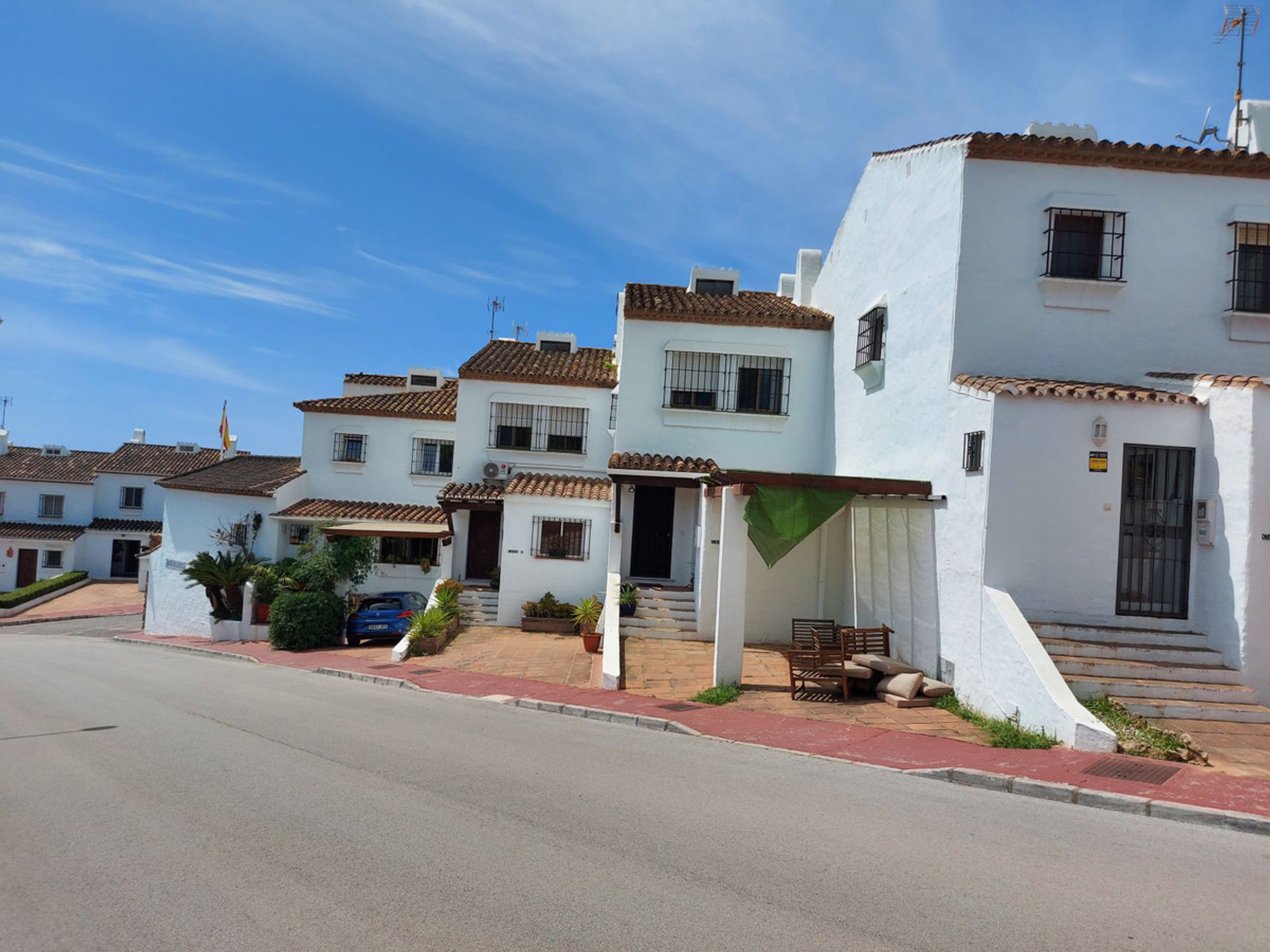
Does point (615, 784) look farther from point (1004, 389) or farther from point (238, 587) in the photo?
point (238, 587)

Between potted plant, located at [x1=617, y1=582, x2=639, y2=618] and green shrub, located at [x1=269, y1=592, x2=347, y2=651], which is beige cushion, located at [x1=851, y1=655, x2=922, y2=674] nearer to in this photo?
potted plant, located at [x1=617, y1=582, x2=639, y2=618]

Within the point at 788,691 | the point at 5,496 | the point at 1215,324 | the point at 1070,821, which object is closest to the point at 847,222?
the point at 1215,324

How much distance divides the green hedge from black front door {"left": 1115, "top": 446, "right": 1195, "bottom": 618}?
44.7m

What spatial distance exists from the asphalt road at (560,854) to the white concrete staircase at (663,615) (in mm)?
8066

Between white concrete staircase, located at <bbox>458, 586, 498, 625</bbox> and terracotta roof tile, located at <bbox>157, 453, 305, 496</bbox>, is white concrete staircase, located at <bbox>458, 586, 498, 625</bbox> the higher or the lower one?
the lower one

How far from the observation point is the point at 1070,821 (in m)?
7.31

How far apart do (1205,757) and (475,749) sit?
765cm

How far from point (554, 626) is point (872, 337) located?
10186mm

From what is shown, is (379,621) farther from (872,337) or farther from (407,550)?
(872,337)

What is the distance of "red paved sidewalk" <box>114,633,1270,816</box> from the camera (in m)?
7.98

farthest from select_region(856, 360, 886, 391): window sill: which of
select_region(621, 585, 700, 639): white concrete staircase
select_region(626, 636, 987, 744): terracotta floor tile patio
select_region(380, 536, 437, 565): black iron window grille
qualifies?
select_region(380, 536, 437, 565): black iron window grille

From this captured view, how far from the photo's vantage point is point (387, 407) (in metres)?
29.5

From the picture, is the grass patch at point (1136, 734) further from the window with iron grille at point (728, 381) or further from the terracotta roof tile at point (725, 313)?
the terracotta roof tile at point (725, 313)

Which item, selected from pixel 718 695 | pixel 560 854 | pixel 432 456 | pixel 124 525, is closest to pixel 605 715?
pixel 718 695
